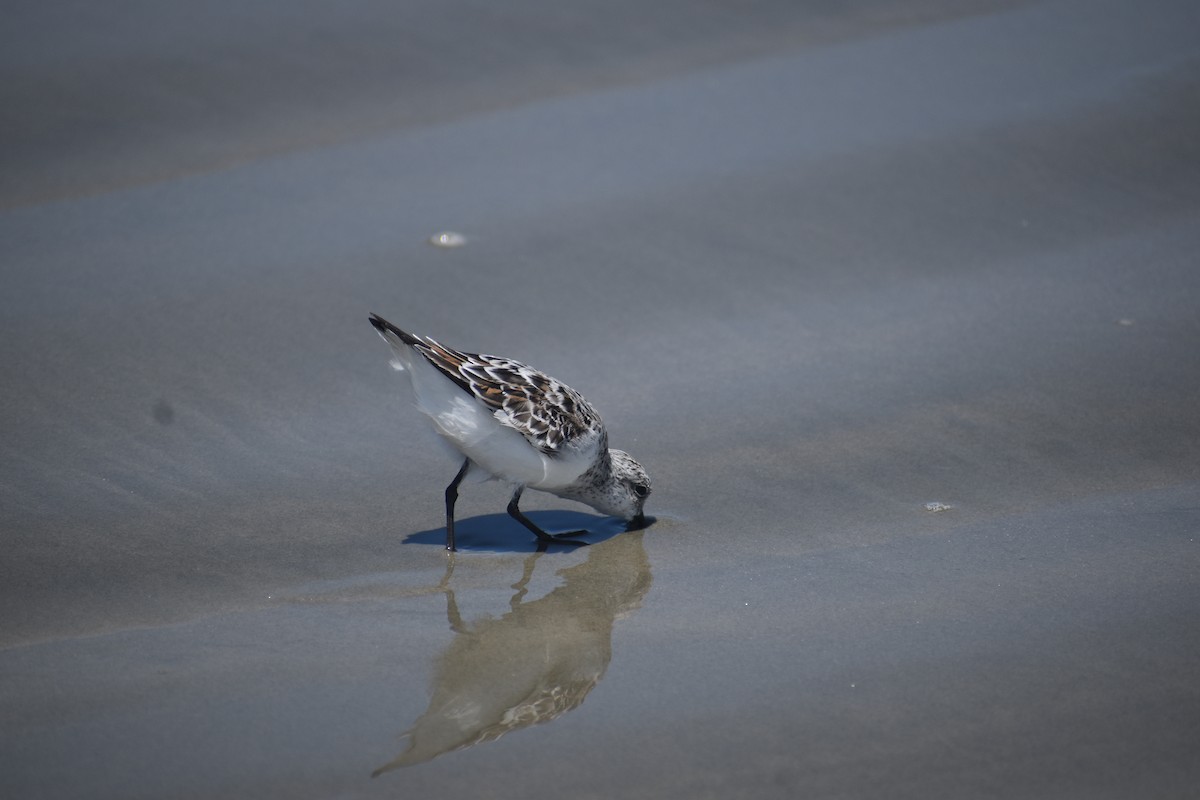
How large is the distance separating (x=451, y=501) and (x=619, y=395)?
147 cm

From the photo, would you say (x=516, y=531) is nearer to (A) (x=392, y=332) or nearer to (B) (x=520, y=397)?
(B) (x=520, y=397)

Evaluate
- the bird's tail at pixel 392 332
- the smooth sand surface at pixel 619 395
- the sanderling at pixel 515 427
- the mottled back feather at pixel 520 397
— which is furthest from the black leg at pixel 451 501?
the bird's tail at pixel 392 332

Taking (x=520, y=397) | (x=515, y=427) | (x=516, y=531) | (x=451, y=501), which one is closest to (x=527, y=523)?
→ (x=516, y=531)

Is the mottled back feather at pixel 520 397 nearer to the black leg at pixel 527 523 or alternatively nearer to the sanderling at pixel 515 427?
the sanderling at pixel 515 427

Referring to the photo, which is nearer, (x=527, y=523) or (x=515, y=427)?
(x=515, y=427)

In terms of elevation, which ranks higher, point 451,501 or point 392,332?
point 392,332

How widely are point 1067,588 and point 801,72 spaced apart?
5521 millimetres

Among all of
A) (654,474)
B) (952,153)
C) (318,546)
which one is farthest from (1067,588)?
(952,153)

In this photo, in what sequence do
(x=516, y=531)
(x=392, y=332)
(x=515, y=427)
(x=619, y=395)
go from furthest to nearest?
1. (x=619, y=395)
2. (x=516, y=531)
3. (x=515, y=427)
4. (x=392, y=332)

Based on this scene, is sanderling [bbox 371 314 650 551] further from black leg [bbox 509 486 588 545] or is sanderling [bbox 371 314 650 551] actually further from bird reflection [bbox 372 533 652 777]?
bird reflection [bbox 372 533 652 777]

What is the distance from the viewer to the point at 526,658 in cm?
447

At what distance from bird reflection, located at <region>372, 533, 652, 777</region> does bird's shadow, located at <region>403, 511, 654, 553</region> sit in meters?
0.22

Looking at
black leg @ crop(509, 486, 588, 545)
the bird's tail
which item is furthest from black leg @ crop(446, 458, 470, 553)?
the bird's tail

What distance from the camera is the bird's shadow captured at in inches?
213
